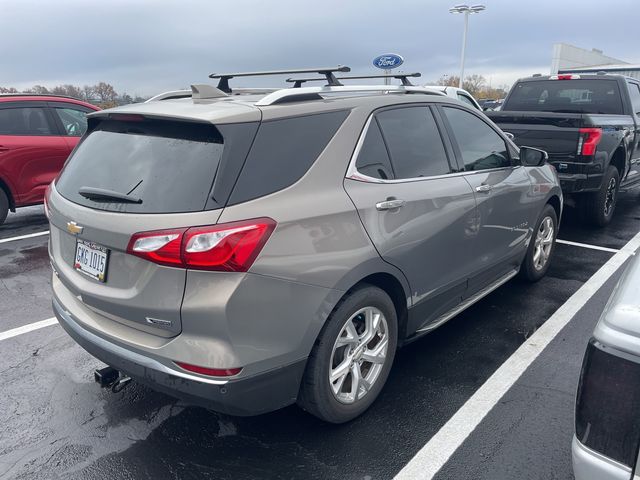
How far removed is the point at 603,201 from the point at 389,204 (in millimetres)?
5236

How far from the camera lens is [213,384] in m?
2.23

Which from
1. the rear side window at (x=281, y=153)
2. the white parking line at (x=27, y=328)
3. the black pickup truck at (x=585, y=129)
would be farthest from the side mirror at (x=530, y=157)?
the white parking line at (x=27, y=328)

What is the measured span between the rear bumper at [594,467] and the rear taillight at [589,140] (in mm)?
5389

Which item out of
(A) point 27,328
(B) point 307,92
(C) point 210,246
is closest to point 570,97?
(B) point 307,92

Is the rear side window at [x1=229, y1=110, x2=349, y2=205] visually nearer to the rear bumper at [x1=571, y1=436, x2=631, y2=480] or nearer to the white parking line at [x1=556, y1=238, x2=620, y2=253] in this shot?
the rear bumper at [x1=571, y1=436, x2=631, y2=480]

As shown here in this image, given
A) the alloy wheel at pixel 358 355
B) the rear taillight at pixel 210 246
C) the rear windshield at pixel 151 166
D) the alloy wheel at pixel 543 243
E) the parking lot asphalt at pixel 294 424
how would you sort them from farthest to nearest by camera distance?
the alloy wheel at pixel 543 243 < the alloy wheel at pixel 358 355 < the parking lot asphalt at pixel 294 424 < the rear windshield at pixel 151 166 < the rear taillight at pixel 210 246

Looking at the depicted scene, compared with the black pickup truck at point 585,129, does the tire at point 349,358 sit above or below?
below

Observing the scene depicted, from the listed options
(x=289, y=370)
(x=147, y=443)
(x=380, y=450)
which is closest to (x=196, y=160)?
(x=289, y=370)

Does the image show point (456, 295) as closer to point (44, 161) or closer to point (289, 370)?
point (289, 370)

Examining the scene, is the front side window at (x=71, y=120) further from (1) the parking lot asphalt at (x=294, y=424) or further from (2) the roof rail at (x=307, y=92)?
(2) the roof rail at (x=307, y=92)

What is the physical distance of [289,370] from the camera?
242 cm

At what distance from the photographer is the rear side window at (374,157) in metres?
2.83

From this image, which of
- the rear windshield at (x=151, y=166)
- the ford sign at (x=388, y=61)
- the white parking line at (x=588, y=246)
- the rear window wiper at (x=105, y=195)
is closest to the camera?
the rear windshield at (x=151, y=166)

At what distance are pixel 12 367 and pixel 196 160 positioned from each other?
7.48 feet
